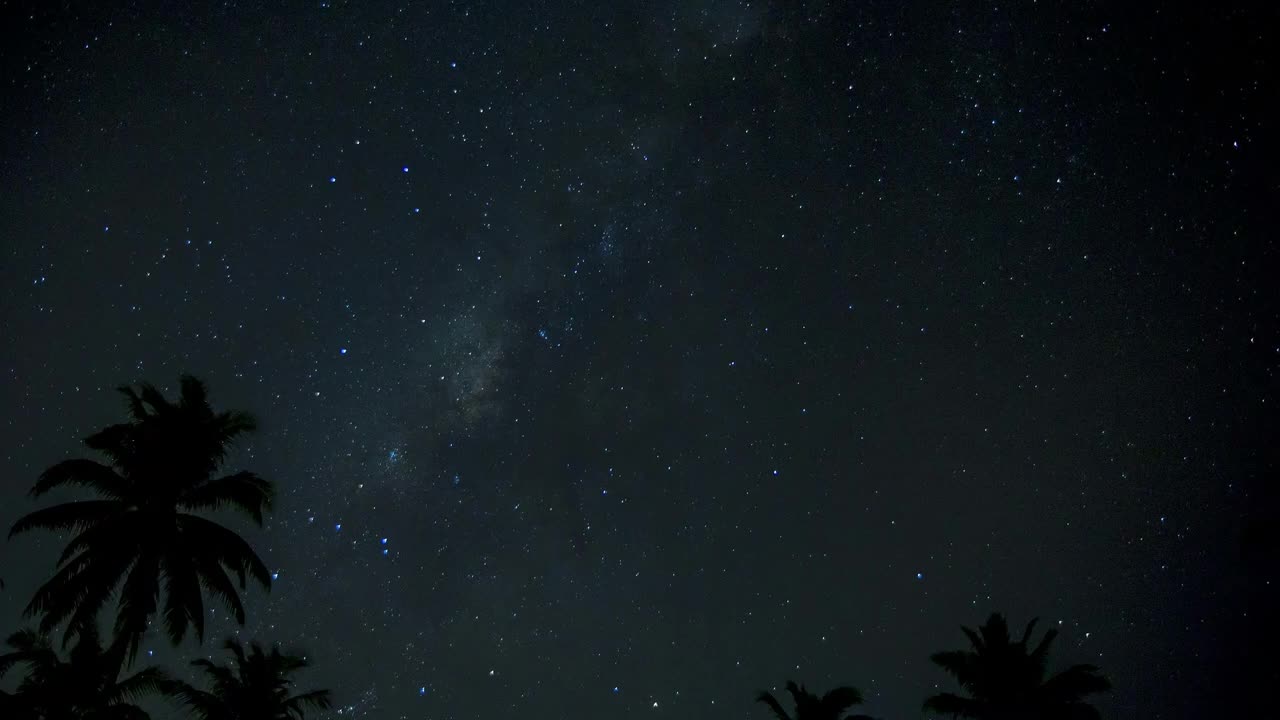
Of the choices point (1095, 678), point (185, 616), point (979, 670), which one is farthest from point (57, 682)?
point (1095, 678)

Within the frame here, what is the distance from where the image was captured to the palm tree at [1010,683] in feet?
69.6

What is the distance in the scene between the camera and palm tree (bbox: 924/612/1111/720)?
2122 centimetres

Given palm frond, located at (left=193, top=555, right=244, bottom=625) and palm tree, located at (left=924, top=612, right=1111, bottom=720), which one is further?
palm tree, located at (left=924, top=612, right=1111, bottom=720)

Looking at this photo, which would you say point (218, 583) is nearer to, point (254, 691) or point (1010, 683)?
point (254, 691)

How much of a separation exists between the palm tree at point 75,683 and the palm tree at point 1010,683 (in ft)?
73.0

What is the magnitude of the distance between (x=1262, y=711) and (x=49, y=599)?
100m

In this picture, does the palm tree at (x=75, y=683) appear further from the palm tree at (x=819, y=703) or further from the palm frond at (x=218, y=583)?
the palm tree at (x=819, y=703)

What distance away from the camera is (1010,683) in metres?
21.8

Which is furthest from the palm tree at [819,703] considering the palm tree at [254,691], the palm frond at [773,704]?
the palm tree at [254,691]

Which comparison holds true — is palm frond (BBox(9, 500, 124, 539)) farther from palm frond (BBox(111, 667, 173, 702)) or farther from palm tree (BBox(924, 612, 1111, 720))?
palm tree (BBox(924, 612, 1111, 720))

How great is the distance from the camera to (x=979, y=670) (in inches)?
880

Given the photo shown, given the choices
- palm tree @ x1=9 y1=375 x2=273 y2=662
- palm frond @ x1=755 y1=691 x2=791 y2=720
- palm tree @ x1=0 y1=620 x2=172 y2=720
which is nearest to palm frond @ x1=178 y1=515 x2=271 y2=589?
palm tree @ x1=9 y1=375 x2=273 y2=662

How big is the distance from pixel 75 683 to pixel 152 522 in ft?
18.5

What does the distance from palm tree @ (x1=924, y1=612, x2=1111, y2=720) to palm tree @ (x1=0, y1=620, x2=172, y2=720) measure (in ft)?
73.0
